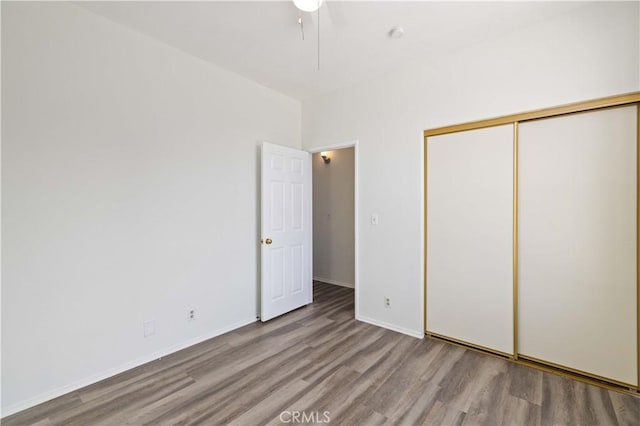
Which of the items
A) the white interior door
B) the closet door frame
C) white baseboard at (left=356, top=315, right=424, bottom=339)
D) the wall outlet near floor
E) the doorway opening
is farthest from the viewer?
the doorway opening

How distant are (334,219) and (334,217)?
35 mm

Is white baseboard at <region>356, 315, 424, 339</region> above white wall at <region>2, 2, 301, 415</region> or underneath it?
underneath

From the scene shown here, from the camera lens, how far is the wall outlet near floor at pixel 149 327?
96.6 inches

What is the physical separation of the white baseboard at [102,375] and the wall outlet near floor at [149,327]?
7.3 inches

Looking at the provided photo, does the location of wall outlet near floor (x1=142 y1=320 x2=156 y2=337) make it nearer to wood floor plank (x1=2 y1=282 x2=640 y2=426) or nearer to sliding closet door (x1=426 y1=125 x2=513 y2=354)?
wood floor plank (x1=2 y1=282 x2=640 y2=426)

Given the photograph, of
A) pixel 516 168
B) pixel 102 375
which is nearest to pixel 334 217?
pixel 516 168

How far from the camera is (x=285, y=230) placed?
11.6ft

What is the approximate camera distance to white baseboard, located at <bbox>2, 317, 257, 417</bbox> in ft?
6.13

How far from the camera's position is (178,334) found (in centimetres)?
268

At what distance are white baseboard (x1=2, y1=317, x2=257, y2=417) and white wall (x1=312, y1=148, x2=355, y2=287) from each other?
2.30 meters

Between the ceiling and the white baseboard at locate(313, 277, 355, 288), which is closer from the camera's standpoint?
the ceiling

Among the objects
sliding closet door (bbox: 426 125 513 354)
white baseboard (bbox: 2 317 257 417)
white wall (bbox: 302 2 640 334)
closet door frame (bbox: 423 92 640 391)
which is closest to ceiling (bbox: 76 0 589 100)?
white wall (bbox: 302 2 640 334)

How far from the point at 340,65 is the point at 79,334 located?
127 inches

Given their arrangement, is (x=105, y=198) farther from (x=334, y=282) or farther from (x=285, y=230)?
(x=334, y=282)
